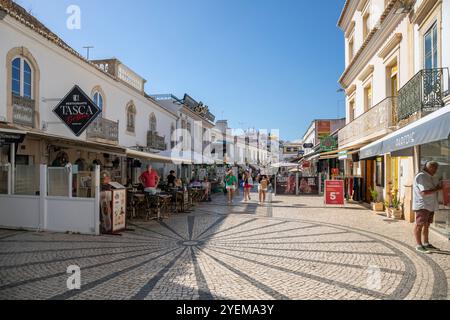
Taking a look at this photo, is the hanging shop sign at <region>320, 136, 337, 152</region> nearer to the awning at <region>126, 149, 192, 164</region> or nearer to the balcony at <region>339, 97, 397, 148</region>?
the balcony at <region>339, 97, 397, 148</region>

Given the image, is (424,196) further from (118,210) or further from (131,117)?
(131,117)

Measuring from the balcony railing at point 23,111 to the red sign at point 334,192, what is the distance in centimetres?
1262

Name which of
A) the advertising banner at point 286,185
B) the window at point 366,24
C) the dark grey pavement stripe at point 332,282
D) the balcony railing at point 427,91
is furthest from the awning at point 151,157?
the window at point 366,24

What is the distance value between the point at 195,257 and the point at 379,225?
6.46 meters

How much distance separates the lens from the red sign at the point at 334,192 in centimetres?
1482

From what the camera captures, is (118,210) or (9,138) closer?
(9,138)

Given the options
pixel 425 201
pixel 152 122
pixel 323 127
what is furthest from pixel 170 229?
pixel 323 127

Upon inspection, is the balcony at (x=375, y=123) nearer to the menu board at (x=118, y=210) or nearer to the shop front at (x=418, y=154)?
the shop front at (x=418, y=154)

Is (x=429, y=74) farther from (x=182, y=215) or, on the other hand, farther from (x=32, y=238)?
(x=32, y=238)

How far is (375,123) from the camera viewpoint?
13.0 meters

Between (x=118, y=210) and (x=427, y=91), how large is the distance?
9210 mm

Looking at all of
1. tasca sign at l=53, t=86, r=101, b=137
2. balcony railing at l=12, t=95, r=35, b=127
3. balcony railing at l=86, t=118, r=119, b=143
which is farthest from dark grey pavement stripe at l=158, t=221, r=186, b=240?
balcony railing at l=86, t=118, r=119, b=143

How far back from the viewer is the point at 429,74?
8.80m

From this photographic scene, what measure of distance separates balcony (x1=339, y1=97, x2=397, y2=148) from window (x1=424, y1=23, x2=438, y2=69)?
6.26ft
